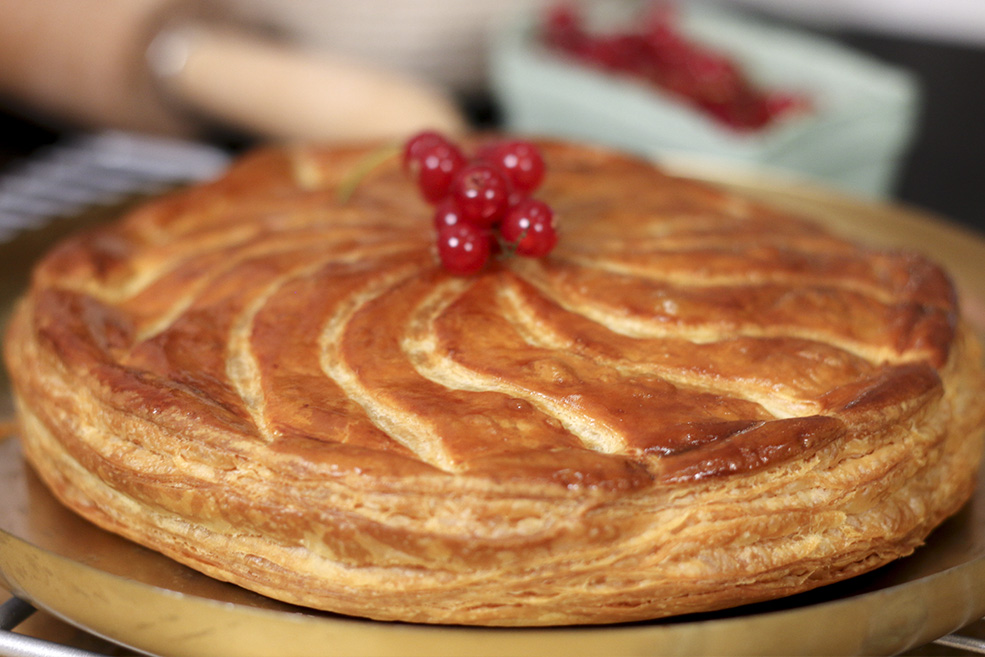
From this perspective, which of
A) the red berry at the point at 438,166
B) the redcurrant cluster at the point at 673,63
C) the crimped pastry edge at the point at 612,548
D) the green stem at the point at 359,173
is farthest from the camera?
the redcurrant cluster at the point at 673,63

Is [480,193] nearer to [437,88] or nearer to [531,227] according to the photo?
[531,227]

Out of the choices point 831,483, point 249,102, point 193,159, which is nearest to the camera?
point 831,483

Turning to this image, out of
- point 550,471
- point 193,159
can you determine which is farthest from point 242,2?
point 550,471

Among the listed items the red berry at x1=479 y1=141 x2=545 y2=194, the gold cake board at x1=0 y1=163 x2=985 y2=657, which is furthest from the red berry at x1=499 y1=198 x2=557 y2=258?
the gold cake board at x1=0 y1=163 x2=985 y2=657

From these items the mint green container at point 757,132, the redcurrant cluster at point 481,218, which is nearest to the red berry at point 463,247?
the redcurrant cluster at point 481,218

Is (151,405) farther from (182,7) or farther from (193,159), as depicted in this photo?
Result: (182,7)

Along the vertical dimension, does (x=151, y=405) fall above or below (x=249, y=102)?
below

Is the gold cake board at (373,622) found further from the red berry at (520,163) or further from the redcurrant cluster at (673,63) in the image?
the redcurrant cluster at (673,63)
